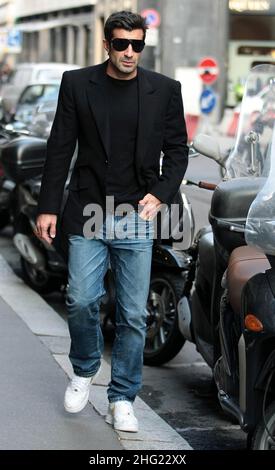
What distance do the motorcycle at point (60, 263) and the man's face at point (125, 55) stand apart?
86 centimetres

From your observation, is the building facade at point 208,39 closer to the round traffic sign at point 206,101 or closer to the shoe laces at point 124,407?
the round traffic sign at point 206,101

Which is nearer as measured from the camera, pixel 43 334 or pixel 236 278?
pixel 236 278

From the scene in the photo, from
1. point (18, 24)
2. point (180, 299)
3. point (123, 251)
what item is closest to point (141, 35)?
point (123, 251)

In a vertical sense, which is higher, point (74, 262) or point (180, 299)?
point (74, 262)

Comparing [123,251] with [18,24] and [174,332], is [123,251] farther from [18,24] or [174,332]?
[18,24]

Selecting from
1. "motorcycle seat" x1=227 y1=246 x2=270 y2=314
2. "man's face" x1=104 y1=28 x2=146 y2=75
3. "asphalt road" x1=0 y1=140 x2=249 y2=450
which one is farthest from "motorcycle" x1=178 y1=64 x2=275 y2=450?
"man's face" x1=104 y1=28 x2=146 y2=75

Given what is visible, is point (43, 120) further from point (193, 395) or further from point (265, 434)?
point (265, 434)

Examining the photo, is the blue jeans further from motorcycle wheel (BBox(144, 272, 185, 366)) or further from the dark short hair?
motorcycle wheel (BBox(144, 272, 185, 366))

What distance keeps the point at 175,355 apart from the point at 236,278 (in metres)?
2.16

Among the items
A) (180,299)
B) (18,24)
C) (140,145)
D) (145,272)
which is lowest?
(18,24)

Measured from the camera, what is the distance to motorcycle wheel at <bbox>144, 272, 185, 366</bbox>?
6.79m

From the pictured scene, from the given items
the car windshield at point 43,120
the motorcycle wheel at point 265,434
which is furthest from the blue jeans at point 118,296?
the car windshield at point 43,120

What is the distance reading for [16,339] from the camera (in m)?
6.84

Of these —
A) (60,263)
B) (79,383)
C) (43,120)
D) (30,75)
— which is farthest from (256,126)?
(30,75)
